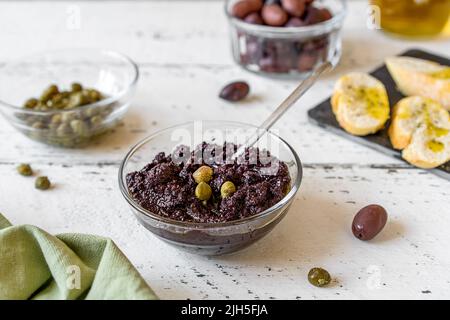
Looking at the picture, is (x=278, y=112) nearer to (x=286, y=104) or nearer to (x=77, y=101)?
(x=286, y=104)

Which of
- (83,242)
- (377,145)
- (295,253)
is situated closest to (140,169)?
(83,242)

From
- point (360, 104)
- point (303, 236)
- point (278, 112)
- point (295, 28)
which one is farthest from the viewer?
point (295, 28)

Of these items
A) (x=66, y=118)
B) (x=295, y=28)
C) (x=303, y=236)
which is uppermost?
(x=295, y=28)

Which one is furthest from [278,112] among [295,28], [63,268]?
[63,268]

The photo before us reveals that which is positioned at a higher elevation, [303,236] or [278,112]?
[278,112]

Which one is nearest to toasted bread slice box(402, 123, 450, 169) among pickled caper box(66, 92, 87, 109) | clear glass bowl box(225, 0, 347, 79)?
clear glass bowl box(225, 0, 347, 79)

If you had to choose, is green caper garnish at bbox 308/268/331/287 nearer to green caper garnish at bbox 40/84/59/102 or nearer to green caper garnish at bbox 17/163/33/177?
green caper garnish at bbox 17/163/33/177

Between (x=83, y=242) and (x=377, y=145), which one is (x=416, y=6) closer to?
(x=377, y=145)
